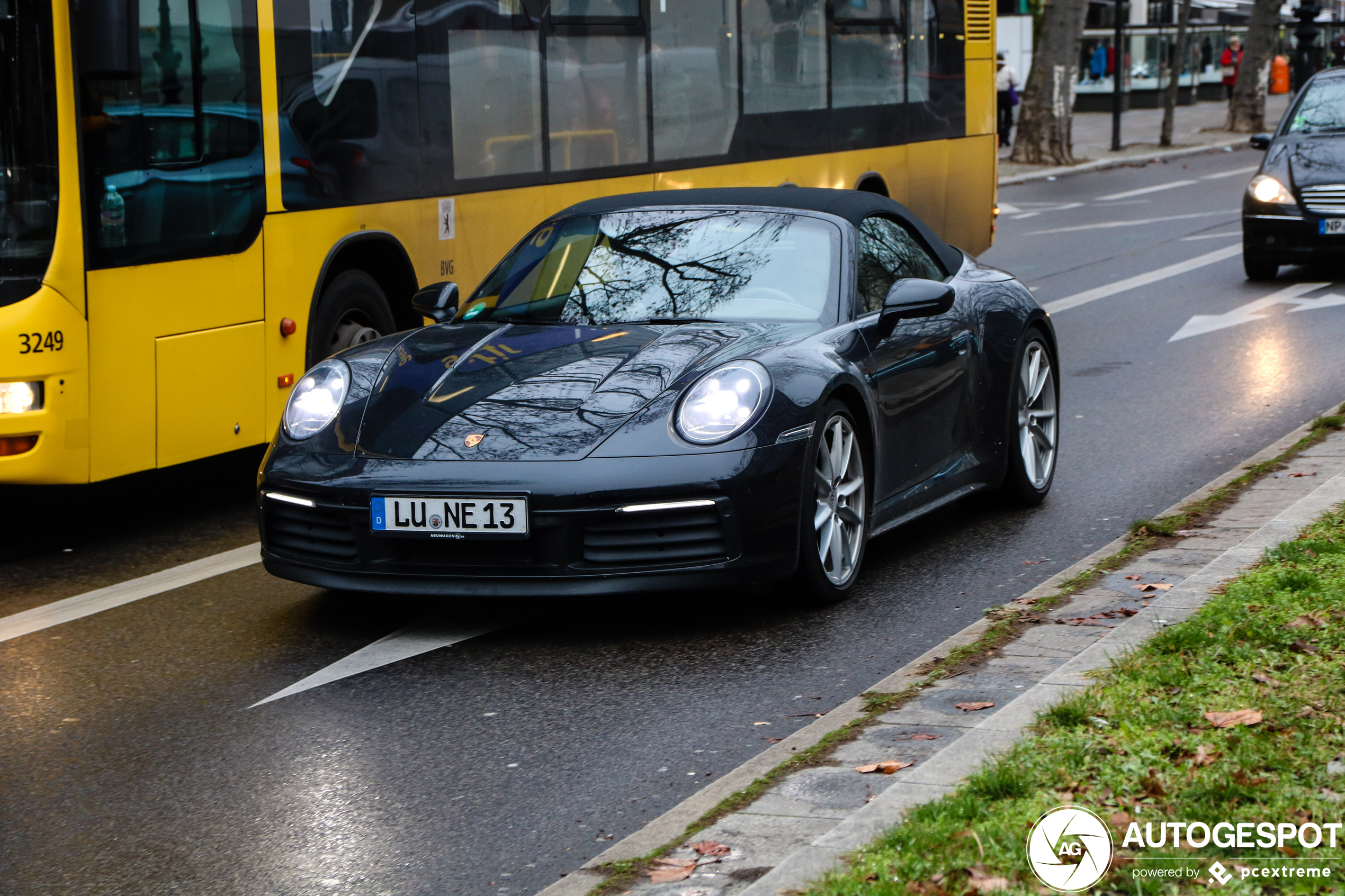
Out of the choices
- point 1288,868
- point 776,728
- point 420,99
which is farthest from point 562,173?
point 1288,868

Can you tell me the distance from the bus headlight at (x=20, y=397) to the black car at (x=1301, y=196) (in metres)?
11.4

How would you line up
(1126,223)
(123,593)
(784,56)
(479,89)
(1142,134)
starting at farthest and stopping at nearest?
(1142,134) → (1126,223) → (784,56) → (479,89) → (123,593)

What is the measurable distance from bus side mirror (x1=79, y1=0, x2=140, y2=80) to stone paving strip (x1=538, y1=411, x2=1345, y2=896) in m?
3.80

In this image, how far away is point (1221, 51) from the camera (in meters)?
62.6

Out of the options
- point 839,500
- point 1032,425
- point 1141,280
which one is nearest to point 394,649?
point 839,500

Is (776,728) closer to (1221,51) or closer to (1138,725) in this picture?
(1138,725)

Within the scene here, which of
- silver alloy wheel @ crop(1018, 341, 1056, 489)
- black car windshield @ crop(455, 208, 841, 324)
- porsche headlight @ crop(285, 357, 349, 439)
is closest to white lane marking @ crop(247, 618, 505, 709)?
porsche headlight @ crop(285, 357, 349, 439)

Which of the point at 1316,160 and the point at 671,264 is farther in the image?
the point at 1316,160

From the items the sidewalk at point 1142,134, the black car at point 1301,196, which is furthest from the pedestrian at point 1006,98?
the black car at point 1301,196

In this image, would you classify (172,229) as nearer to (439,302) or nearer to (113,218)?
(113,218)

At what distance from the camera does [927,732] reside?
450cm

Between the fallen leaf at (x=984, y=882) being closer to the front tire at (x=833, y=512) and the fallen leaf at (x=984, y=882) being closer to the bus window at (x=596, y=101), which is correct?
the front tire at (x=833, y=512)

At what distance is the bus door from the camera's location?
7.17m

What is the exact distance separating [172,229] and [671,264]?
2.30 meters
